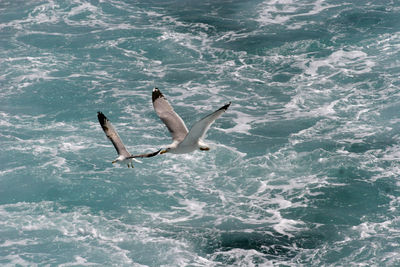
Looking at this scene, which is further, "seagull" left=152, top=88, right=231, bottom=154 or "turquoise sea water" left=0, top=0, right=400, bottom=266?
"turquoise sea water" left=0, top=0, right=400, bottom=266

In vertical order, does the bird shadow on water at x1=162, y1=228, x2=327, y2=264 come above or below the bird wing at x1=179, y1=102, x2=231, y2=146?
below

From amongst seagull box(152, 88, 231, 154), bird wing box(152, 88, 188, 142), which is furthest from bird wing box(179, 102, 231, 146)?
bird wing box(152, 88, 188, 142)

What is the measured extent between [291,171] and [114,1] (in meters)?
39.6

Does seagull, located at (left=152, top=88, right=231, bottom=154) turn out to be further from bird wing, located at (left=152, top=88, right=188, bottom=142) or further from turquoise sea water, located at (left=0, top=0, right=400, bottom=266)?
turquoise sea water, located at (left=0, top=0, right=400, bottom=266)

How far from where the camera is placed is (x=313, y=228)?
3728 centimetres

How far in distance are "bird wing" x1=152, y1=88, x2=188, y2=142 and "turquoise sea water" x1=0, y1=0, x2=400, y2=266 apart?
11183 millimetres

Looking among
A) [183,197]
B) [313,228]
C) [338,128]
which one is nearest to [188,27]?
[338,128]

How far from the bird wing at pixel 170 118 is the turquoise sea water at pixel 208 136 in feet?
36.7

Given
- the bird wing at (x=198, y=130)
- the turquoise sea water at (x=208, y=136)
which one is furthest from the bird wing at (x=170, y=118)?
the turquoise sea water at (x=208, y=136)

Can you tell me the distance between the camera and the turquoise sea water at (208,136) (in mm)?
36781

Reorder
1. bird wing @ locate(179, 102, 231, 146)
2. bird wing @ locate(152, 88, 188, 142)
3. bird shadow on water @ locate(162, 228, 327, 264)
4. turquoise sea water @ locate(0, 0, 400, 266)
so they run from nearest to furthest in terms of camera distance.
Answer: bird wing @ locate(179, 102, 231, 146) → bird wing @ locate(152, 88, 188, 142) → bird shadow on water @ locate(162, 228, 327, 264) → turquoise sea water @ locate(0, 0, 400, 266)

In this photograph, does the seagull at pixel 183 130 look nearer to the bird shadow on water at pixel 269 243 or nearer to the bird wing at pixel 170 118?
the bird wing at pixel 170 118

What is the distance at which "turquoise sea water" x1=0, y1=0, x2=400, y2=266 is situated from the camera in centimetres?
3678

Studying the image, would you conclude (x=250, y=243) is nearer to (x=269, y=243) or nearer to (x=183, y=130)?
(x=269, y=243)
